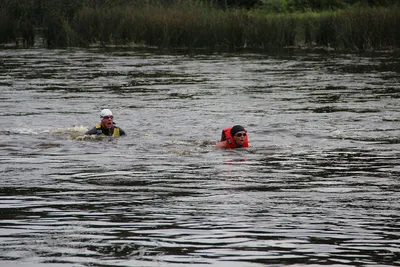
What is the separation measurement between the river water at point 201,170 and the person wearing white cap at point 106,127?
22 centimetres

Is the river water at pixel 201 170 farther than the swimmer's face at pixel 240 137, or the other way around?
the swimmer's face at pixel 240 137

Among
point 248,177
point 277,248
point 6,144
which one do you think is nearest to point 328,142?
point 248,177

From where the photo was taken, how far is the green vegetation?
1566 inches

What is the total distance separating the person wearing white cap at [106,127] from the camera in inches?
717

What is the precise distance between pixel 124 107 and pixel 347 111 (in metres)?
5.61

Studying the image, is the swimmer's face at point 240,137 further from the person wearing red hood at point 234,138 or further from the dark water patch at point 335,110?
the dark water patch at point 335,110

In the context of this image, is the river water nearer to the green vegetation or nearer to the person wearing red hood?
the person wearing red hood

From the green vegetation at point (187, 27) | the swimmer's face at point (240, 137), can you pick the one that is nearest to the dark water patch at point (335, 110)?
the swimmer's face at point (240, 137)

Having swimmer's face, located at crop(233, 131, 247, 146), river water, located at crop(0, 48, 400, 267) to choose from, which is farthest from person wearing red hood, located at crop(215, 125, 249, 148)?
river water, located at crop(0, 48, 400, 267)

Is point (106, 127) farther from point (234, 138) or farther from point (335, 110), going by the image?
point (335, 110)

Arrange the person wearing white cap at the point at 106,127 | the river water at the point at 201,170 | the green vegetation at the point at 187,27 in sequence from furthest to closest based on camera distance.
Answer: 1. the green vegetation at the point at 187,27
2. the person wearing white cap at the point at 106,127
3. the river water at the point at 201,170

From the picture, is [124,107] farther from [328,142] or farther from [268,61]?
[268,61]

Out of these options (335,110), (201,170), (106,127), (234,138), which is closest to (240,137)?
(234,138)

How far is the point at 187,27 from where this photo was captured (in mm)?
41750
